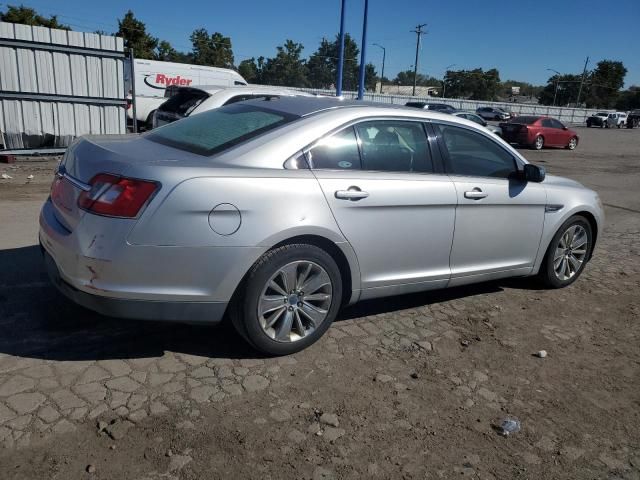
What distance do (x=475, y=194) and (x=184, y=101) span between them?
7613mm

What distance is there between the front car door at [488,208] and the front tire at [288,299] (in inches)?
47.3

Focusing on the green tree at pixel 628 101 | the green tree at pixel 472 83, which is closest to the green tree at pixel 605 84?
the green tree at pixel 628 101

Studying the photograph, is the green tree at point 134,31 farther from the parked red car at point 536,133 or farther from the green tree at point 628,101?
the green tree at point 628,101

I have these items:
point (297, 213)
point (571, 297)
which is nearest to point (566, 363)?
point (571, 297)

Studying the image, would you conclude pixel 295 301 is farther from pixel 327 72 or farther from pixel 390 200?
pixel 327 72

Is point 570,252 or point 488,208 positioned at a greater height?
point 488,208

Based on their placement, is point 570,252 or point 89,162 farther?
point 570,252

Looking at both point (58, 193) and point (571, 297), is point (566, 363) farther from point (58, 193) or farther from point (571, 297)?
point (58, 193)

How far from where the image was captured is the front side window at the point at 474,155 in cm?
424

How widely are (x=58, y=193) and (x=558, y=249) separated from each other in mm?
4241

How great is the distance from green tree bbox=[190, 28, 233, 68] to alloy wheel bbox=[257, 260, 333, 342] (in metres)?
78.1

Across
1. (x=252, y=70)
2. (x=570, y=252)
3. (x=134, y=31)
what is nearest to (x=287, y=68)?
(x=252, y=70)

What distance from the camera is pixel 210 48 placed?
77562 millimetres

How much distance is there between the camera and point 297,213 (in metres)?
3.28
